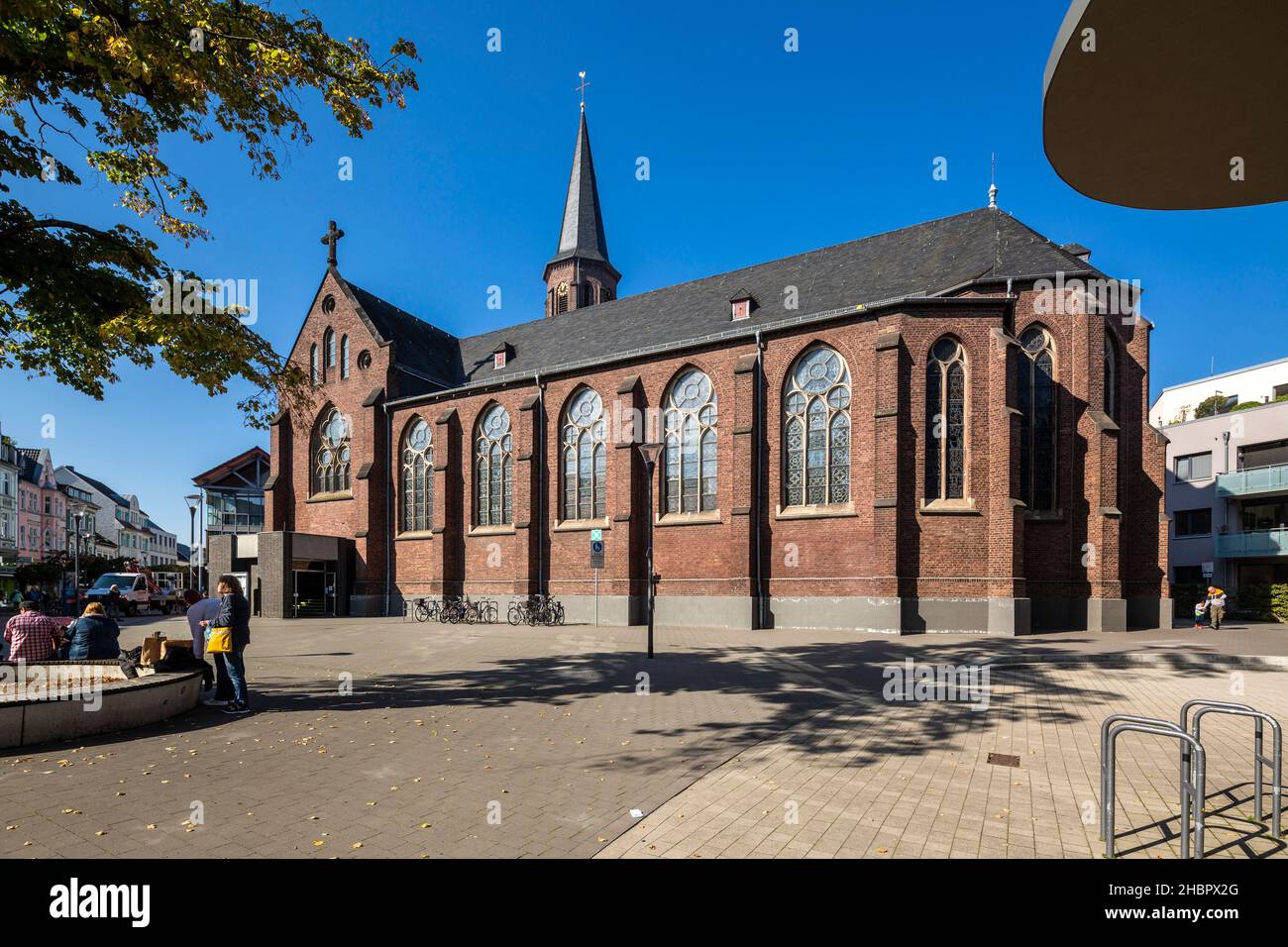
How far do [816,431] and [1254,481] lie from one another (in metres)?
25.3

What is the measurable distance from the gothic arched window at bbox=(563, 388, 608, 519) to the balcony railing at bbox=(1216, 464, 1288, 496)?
30820 millimetres

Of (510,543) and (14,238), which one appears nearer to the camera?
(14,238)

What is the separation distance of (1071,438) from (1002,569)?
508 cm

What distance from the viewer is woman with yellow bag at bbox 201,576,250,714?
8.10 metres

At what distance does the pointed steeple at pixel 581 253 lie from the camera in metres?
41.4

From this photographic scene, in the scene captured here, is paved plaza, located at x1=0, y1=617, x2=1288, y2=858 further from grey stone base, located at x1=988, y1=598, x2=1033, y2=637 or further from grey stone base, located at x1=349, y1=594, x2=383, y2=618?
grey stone base, located at x1=349, y1=594, x2=383, y2=618

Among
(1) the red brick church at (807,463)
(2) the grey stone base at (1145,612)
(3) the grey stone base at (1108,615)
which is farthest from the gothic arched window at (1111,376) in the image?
(3) the grey stone base at (1108,615)

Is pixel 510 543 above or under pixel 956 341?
under

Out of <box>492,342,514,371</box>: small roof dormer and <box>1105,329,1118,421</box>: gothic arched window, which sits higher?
<box>492,342,514,371</box>: small roof dormer

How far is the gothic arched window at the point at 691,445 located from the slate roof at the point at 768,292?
1777 millimetres

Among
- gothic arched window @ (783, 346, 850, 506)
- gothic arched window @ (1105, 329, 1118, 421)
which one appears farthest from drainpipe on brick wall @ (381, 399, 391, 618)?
gothic arched window @ (1105, 329, 1118, 421)
